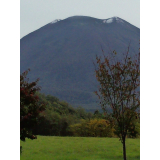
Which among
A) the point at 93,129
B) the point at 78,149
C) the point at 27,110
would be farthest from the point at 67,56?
the point at 27,110

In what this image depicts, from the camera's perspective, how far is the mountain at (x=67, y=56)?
49.3 ft

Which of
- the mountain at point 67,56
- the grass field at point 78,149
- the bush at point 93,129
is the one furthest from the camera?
the mountain at point 67,56

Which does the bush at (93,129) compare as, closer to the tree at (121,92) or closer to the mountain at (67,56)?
the tree at (121,92)

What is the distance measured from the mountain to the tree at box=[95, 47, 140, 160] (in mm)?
9415

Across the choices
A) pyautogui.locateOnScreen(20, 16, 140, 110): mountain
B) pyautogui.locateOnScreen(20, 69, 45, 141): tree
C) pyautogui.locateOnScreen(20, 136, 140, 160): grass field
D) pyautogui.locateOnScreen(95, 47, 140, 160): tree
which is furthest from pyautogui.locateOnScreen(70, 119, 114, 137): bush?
pyautogui.locateOnScreen(20, 16, 140, 110): mountain

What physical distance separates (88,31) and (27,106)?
40.0 feet

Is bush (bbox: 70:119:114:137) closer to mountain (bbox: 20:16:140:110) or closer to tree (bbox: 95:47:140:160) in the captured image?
tree (bbox: 95:47:140:160)

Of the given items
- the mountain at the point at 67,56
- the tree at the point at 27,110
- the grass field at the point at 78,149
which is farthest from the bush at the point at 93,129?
the mountain at the point at 67,56

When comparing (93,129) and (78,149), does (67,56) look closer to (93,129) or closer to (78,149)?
(93,129)

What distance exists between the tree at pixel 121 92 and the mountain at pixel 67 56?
9.41m

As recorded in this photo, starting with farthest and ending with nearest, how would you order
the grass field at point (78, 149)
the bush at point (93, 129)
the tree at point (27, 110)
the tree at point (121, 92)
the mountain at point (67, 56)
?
the mountain at point (67, 56) < the bush at point (93, 129) < the grass field at point (78, 149) < the tree at point (121, 92) < the tree at point (27, 110)
